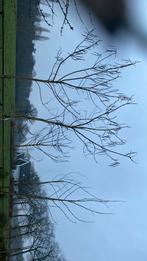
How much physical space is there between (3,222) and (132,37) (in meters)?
16.4

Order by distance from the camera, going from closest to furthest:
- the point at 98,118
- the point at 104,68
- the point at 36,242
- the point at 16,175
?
the point at 104,68 → the point at 98,118 → the point at 36,242 → the point at 16,175

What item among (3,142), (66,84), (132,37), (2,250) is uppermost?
(3,142)

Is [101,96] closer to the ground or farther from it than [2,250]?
closer to the ground

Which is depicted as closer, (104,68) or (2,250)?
(104,68)

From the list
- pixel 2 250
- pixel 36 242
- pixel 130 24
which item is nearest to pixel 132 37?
pixel 130 24

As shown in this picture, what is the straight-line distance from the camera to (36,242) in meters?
20.7

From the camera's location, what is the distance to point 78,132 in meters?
8.05

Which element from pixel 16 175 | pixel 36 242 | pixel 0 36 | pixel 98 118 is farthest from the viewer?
pixel 16 175

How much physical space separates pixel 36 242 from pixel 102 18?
20205 millimetres

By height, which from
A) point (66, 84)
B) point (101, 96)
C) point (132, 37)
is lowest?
point (132, 37)

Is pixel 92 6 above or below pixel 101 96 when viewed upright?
below

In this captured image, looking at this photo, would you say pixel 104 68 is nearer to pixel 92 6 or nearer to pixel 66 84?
pixel 66 84

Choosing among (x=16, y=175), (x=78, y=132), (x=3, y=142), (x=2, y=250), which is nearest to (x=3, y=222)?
(x=2, y=250)

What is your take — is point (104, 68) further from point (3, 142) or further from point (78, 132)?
point (3, 142)
